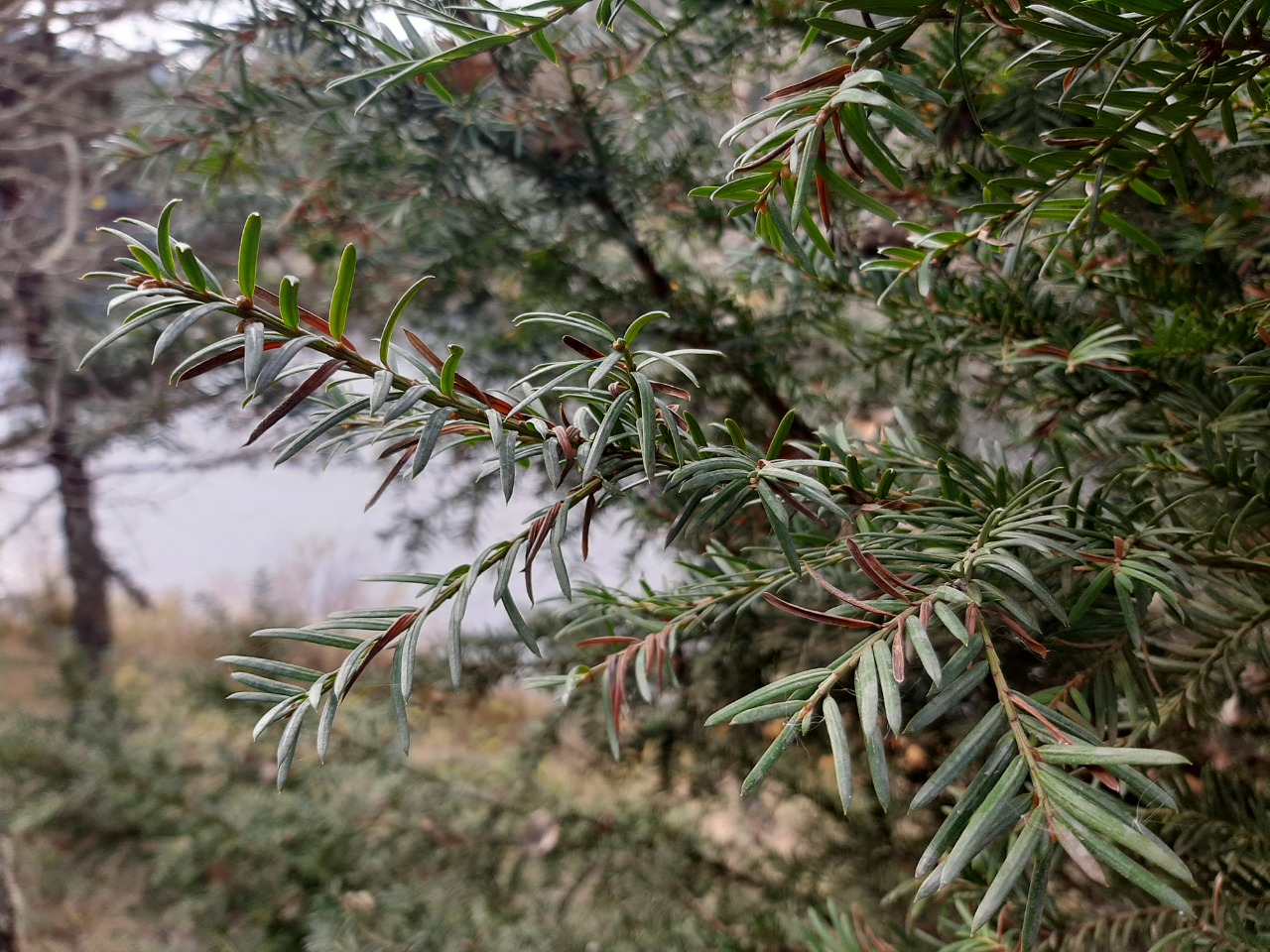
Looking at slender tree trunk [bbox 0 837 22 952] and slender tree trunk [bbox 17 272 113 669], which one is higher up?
slender tree trunk [bbox 17 272 113 669]

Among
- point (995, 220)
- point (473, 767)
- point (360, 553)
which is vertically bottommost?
point (473, 767)

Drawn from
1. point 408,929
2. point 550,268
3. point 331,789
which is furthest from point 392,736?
point 550,268

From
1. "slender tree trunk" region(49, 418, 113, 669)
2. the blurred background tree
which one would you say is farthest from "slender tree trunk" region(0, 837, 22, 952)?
"slender tree trunk" region(49, 418, 113, 669)

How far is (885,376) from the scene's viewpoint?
1.67 ft

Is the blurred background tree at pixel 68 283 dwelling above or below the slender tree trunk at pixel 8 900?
above

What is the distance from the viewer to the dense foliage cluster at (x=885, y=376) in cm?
15

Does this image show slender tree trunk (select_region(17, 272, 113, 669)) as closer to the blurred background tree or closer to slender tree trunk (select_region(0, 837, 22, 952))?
the blurred background tree

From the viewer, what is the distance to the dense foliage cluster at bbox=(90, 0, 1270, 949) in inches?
5.8

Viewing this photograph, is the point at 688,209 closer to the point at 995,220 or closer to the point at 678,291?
the point at 678,291

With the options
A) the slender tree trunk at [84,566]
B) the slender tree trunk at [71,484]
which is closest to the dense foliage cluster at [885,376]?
the slender tree trunk at [71,484]

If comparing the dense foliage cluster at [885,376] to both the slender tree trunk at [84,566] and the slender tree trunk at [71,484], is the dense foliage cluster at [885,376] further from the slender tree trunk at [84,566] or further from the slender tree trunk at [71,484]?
the slender tree trunk at [84,566]

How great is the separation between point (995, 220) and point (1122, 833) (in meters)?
0.14

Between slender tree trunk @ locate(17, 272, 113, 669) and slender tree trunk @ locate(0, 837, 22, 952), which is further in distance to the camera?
slender tree trunk @ locate(17, 272, 113, 669)

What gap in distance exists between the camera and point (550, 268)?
0.45 meters
